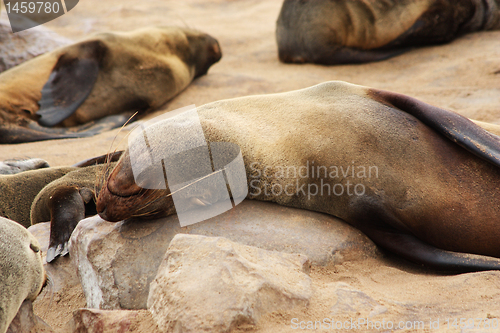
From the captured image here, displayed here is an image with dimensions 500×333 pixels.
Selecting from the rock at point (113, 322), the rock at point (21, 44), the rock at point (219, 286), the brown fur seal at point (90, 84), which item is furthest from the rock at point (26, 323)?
the rock at point (21, 44)

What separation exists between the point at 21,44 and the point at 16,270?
6.17 m

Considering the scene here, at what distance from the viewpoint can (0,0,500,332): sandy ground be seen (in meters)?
1.73

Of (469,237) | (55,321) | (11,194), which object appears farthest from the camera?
(11,194)

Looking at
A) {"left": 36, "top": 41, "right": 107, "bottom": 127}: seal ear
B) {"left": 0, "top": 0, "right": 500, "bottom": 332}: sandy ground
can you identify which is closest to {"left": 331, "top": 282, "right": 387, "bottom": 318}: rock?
{"left": 0, "top": 0, "right": 500, "bottom": 332}: sandy ground

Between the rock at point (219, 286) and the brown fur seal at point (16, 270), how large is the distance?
1.72 ft

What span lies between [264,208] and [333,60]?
13.9ft

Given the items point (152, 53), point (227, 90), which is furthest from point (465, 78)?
point (152, 53)

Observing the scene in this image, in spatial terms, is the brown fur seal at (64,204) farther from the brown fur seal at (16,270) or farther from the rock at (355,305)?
the rock at (355,305)

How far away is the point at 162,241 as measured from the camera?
7.65 ft

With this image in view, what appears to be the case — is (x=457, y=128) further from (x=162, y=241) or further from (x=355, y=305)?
(x=162, y=241)

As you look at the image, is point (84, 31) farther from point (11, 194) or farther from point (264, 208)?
point (264, 208)

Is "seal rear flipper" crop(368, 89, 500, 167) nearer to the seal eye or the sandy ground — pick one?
the sandy ground

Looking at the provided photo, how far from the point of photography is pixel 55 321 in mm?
2168

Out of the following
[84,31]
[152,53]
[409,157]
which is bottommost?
[84,31]
